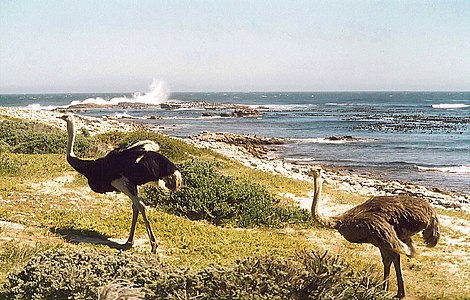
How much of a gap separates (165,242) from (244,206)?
3534 mm

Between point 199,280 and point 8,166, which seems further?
point 8,166

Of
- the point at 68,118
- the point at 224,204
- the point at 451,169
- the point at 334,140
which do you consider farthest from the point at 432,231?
the point at 334,140

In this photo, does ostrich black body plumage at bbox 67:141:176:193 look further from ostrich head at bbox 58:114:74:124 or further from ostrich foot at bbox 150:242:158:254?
ostrich foot at bbox 150:242:158:254

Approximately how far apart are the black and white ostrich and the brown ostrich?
3052 mm

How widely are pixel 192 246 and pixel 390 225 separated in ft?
12.6

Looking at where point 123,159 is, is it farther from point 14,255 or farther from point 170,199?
point 170,199

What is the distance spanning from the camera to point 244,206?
1262cm

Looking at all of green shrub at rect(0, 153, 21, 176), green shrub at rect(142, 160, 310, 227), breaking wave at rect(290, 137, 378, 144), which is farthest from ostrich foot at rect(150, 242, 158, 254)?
breaking wave at rect(290, 137, 378, 144)

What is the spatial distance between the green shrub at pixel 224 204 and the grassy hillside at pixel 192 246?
0.03 metres

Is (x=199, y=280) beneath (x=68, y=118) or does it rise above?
beneath

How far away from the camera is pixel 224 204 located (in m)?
12.4

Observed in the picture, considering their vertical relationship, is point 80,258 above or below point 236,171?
above

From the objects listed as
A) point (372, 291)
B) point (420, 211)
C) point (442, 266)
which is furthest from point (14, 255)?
point (442, 266)

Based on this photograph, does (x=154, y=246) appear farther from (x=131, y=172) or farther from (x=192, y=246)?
(x=131, y=172)
